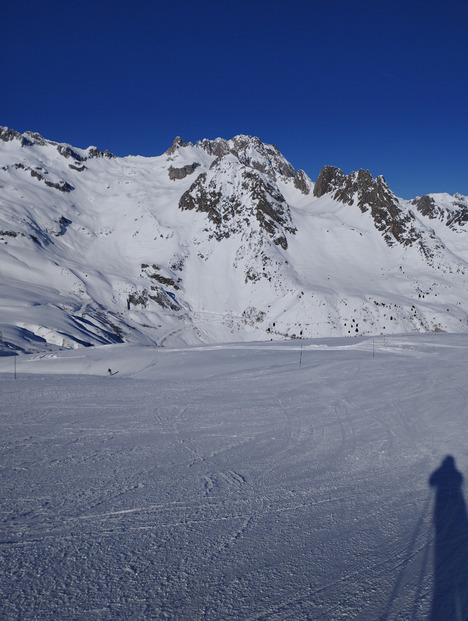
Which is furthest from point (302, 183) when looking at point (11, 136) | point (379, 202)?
point (11, 136)

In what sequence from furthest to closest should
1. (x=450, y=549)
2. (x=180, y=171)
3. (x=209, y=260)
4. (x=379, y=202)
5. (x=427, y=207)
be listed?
(x=427, y=207), (x=180, y=171), (x=379, y=202), (x=209, y=260), (x=450, y=549)

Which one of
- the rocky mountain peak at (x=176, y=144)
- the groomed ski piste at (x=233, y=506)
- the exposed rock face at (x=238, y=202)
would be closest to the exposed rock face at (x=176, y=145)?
the rocky mountain peak at (x=176, y=144)

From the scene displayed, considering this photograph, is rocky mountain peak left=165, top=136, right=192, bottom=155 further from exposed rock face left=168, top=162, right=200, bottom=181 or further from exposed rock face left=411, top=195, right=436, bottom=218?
exposed rock face left=411, top=195, right=436, bottom=218

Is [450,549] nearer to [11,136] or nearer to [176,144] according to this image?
[11,136]

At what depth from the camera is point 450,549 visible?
3867 mm

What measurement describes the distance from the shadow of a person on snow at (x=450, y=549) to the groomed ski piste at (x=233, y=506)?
0.05 ft

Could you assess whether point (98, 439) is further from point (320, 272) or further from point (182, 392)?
point (320, 272)

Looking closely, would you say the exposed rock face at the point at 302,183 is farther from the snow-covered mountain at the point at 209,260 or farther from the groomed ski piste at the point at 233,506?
the groomed ski piste at the point at 233,506

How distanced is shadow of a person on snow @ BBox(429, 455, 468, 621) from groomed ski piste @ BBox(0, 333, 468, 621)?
2 centimetres

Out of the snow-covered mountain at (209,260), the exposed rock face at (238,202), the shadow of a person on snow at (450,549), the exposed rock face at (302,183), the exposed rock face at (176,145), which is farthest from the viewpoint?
the exposed rock face at (176,145)

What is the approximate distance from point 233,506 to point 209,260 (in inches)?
2396

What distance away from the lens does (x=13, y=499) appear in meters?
4.70

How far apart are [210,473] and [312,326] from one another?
42.0 metres

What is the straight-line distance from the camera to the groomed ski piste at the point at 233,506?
3223 mm
